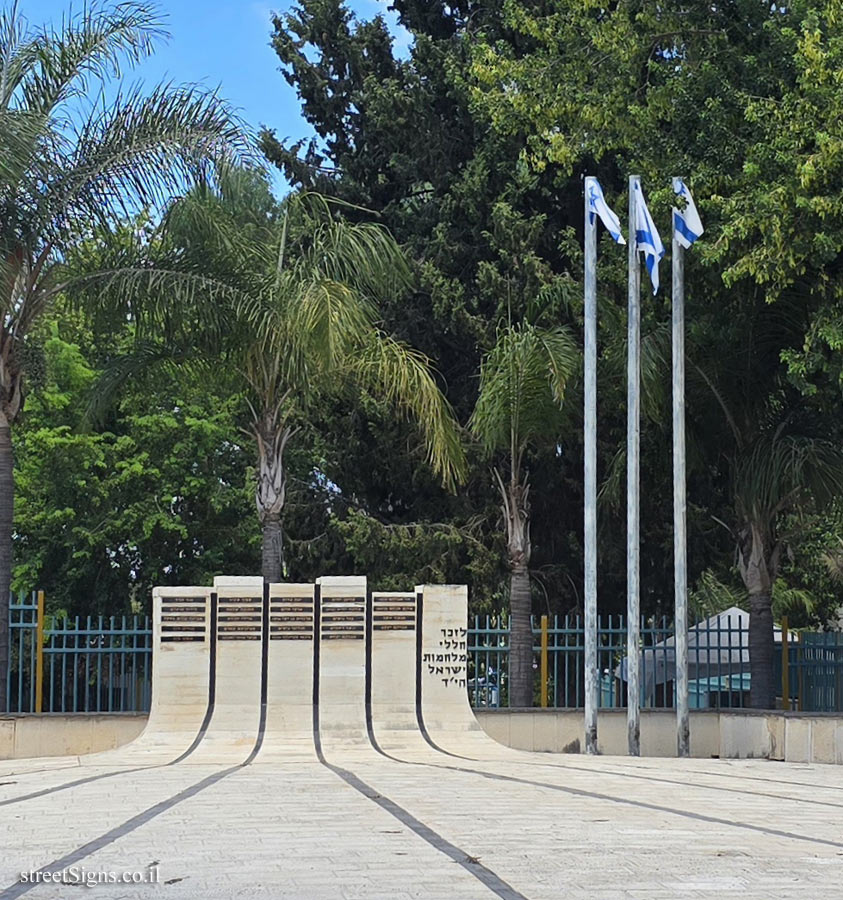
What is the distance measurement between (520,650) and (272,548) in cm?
358

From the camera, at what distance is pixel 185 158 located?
1673 centimetres

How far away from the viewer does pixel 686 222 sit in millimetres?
16906

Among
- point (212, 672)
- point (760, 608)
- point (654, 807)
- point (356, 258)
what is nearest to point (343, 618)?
point (212, 672)

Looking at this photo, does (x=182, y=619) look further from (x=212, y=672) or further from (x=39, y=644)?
(x=39, y=644)

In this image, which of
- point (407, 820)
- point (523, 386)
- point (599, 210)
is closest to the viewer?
point (407, 820)

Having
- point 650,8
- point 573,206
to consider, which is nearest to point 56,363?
point 573,206

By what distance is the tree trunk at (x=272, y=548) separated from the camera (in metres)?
19.0

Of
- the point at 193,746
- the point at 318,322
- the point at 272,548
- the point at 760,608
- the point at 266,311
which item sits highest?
the point at 266,311

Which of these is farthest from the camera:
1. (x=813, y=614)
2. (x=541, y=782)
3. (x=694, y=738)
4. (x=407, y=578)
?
(x=813, y=614)

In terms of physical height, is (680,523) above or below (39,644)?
above

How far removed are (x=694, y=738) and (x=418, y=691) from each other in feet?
12.5

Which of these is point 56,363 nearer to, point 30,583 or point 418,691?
point 30,583

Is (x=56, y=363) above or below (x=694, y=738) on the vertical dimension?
above

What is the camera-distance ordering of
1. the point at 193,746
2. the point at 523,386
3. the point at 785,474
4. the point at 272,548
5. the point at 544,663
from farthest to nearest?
the point at 544,663 → the point at 272,548 → the point at 523,386 → the point at 785,474 → the point at 193,746
